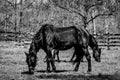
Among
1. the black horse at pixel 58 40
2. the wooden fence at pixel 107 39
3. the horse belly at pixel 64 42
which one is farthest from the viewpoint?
the wooden fence at pixel 107 39

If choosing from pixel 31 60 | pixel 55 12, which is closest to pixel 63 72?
pixel 31 60

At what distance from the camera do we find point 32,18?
49250 millimetres

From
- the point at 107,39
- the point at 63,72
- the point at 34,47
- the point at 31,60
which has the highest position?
the point at 34,47

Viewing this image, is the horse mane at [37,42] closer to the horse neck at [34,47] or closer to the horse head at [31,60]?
the horse neck at [34,47]

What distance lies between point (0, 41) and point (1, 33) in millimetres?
999

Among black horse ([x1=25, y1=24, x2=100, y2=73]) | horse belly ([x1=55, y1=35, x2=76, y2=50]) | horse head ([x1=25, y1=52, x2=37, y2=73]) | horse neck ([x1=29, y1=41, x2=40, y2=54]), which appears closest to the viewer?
horse head ([x1=25, y1=52, x2=37, y2=73])

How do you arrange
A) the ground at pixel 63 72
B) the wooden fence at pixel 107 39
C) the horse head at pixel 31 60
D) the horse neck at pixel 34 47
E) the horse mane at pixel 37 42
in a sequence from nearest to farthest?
the ground at pixel 63 72
the horse head at pixel 31 60
the horse neck at pixel 34 47
the horse mane at pixel 37 42
the wooden fence at pixel 107 39

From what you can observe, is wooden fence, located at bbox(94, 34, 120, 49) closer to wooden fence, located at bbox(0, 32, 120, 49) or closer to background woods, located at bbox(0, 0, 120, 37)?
wooden fence, located at bbox(0, 32, 120, 49)

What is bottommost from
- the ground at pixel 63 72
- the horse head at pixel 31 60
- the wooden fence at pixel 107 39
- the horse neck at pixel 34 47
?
the wooden fence at pixel 107 39

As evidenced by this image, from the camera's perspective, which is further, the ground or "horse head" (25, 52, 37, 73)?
"horse head" (25, 52, 37, 73)

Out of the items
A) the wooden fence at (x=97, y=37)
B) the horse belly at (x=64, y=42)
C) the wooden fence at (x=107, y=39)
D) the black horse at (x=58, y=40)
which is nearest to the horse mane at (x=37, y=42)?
the black horse at (x=58, y=40)

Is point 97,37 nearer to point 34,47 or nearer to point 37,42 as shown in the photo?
point 37,42

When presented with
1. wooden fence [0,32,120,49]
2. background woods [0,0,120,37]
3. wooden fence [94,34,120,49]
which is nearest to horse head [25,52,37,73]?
background woods [0,0,120,37]

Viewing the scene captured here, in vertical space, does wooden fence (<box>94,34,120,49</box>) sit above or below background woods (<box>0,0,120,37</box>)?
below
